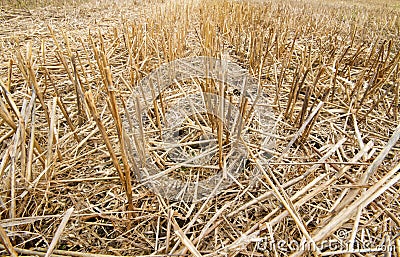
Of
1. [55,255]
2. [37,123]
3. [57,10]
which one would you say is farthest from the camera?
[57,10]

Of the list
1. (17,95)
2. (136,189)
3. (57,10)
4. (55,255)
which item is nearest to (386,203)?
(136,189)

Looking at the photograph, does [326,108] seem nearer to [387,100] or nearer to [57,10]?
[387,100]

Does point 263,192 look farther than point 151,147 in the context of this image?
No

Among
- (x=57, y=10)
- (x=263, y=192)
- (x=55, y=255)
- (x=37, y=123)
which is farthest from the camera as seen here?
(x=57, y=10)

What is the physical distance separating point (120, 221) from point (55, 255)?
20cm

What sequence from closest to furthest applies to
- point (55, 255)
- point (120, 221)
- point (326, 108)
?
point (55, 255)
point (120, 221)
point (326, 108)

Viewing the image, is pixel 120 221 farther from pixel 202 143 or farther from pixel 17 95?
pixel 17 95

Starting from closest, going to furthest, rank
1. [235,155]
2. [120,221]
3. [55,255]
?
[55,255]
[120,221]
[235,155]

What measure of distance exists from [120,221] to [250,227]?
461 mm

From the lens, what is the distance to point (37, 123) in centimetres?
135

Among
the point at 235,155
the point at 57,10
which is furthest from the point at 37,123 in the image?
the point at 57,10

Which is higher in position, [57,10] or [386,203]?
[57,10]

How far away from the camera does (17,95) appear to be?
1562 millimetres

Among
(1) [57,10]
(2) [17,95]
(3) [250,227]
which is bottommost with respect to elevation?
(3) [250,227]
